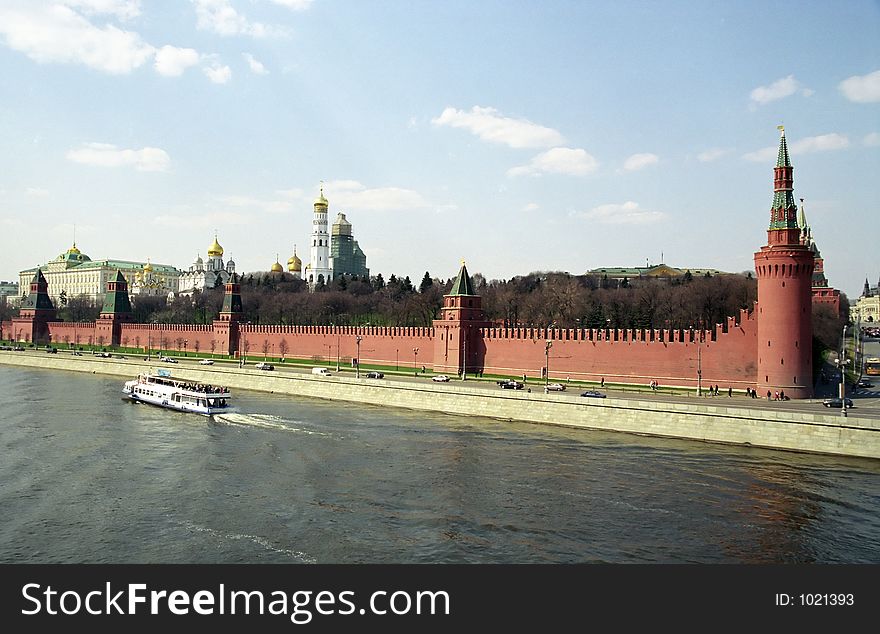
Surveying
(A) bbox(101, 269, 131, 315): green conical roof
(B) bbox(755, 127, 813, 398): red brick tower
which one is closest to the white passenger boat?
(B) bbox(755, 127, 813, 398): red brick tower

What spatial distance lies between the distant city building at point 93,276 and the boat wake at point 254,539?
364 feet

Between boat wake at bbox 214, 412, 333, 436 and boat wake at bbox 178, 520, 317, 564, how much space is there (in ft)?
38.3

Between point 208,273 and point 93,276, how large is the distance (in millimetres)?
24059

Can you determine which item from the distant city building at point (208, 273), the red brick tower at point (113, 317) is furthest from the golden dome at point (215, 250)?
the red brick tower at point (113, 317)

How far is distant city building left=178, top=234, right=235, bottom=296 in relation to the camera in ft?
386

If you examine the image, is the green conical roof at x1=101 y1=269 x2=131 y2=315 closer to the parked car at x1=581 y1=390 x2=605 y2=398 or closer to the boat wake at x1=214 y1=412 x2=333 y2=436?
the boat wake at x1=214 y1=412 x2=333 y2=436

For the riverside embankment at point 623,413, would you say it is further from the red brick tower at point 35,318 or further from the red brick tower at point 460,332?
the red brick tower at point 35,318

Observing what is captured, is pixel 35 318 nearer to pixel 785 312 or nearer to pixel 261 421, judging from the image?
pixel 261 421

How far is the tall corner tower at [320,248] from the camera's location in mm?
114938

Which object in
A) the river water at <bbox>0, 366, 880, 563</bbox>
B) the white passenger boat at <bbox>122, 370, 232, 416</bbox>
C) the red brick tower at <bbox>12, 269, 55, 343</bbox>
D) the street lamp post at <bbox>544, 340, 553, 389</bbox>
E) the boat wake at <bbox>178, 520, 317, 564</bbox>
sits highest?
the red brick tower at <bbox>12, 269, 55, 343</bbox>
